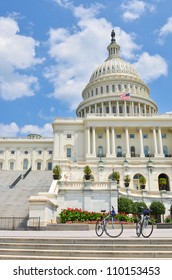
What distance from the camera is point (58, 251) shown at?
9.36 m

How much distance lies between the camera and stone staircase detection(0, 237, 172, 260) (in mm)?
9102

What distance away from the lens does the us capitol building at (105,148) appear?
30.4m

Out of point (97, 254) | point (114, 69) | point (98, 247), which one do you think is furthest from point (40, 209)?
point (114, 69)

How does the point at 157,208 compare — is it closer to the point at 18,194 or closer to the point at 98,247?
the point at 18,194

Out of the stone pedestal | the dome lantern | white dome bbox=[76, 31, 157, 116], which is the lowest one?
the stone pedestal

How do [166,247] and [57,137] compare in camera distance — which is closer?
[166,247]

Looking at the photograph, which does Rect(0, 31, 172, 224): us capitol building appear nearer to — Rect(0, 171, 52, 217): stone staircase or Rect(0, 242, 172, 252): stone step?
Rect(0, 171, 52, 217): stone staircase

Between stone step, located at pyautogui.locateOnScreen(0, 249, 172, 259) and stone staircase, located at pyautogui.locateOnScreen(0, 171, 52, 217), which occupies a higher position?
stone staircase, located at pyautogui.locateOnScreen(0, 171, 52, 217)

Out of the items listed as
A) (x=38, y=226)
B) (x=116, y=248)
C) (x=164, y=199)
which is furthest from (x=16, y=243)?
(x=164, y=199)

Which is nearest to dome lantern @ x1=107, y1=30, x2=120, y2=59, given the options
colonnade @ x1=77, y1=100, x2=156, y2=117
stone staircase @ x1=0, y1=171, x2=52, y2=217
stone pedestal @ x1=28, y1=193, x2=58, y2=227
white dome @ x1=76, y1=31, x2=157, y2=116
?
white dome @ x1=76, y1=31, x2=157, y2=116

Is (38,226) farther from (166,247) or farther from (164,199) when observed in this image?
(164,199)

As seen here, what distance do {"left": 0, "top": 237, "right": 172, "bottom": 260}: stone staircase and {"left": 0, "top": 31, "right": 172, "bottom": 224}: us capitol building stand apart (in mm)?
11044

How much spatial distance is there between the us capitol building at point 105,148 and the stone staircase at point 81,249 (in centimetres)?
1104
